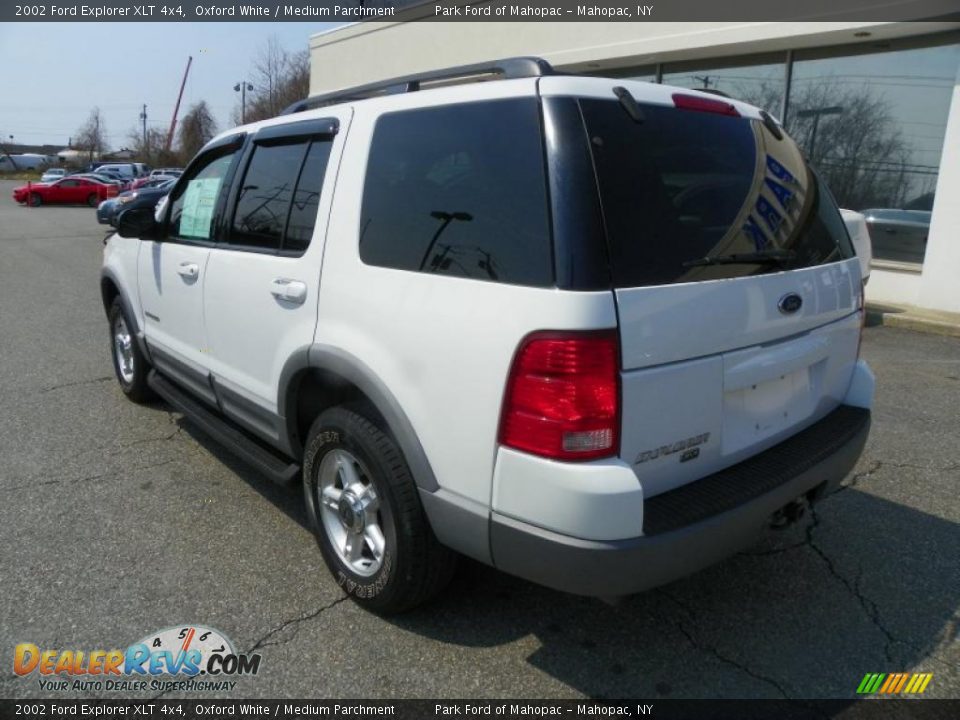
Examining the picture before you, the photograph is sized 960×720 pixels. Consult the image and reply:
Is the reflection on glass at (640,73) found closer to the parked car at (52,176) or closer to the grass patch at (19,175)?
the parked car at (52,176)

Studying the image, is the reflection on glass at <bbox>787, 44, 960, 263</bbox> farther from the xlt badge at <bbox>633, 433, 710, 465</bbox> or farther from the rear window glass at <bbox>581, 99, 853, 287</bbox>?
the xlt badge at <bbox>633, 433, 710, 465</bbox>

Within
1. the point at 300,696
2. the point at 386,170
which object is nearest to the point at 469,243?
the point at 386,170

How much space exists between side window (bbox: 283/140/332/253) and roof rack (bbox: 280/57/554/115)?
31cm

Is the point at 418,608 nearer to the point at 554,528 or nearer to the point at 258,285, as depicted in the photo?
the point at 554,528

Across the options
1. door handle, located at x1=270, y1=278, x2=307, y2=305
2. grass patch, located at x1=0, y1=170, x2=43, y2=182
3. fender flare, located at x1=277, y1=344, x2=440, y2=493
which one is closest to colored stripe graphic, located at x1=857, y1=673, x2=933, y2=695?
fender flare, located at x1=277, y1=344, x2=440, y2=493

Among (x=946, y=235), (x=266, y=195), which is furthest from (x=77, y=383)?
(x=946, y=235)

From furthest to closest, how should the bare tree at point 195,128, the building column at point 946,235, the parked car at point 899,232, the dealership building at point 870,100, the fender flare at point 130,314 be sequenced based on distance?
the bare tree at point 195,128, the parked car at point 899,232, the dealership building at point 870,100, the building column at point 946,235, the fender flare at point 130,314

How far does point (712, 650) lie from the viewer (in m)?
2.68

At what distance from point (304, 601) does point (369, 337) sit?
3.80 feet

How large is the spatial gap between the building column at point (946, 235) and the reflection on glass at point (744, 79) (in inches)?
94.8

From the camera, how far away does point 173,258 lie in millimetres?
4180

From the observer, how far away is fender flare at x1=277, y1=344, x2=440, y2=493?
8.05 ft

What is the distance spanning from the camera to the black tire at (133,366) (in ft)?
16.5
